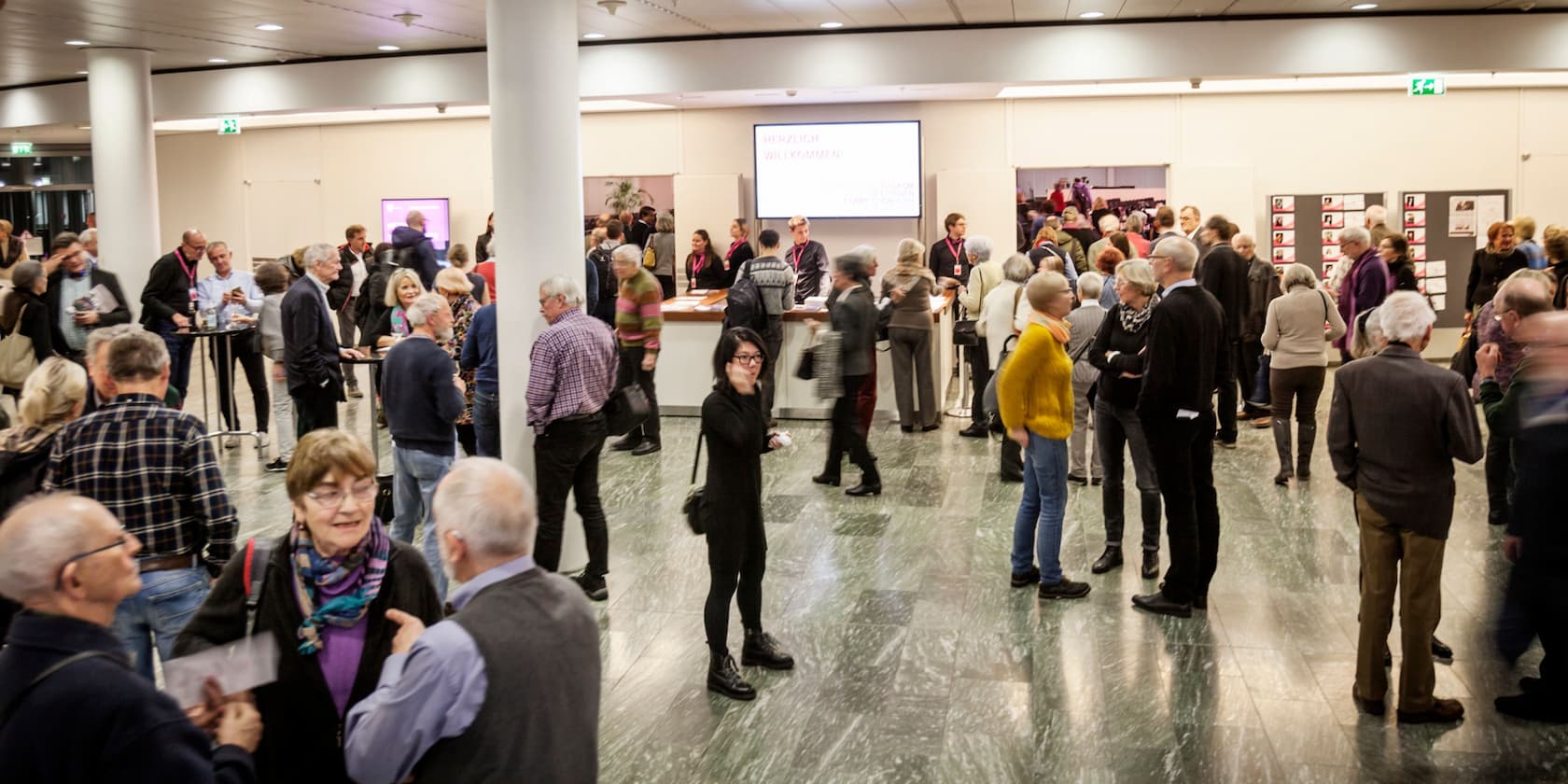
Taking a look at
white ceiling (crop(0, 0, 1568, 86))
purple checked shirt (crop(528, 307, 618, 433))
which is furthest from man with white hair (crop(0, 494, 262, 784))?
white ceiling (crop(0, 0, 1568, 86))

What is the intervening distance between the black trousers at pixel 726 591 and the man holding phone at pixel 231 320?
18.2 ft

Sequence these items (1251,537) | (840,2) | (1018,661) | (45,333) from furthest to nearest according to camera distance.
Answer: (840,2)
(45,333)
(1251,537)
(1018,661)

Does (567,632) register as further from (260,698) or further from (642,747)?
(642,747)

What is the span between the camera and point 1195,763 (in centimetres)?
462

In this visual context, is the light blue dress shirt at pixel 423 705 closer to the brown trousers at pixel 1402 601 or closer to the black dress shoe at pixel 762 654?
the black dress shoe at pixel 762 654

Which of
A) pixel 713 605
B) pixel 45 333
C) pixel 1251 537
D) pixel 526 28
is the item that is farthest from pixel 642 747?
pixel 45 333

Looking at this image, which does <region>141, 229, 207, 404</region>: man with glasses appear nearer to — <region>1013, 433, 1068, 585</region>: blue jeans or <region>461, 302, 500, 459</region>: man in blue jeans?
<region>461, 302, 500, 459</region>: man in blue jeans

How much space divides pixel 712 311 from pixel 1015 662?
6.47 m

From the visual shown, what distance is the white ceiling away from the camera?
9320mm

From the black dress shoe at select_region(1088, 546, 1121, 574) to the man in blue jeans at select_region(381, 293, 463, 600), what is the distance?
333cm

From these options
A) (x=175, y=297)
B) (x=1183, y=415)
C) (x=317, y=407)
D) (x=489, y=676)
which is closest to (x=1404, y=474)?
(x=1183, y=415)

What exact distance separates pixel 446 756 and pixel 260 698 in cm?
54

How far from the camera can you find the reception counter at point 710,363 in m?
11.4

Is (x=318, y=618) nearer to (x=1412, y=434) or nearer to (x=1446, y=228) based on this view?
(x=1412, y=434)
